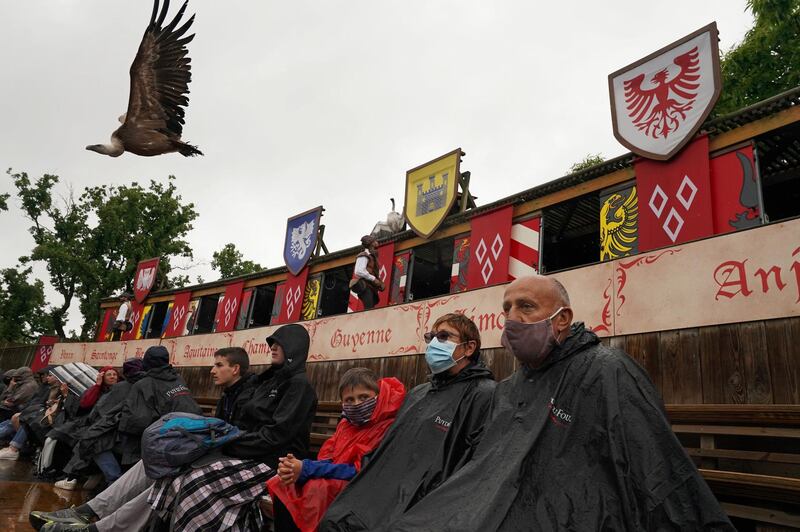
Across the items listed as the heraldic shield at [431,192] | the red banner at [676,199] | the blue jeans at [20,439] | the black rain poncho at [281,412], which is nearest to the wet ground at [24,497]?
the blue jeans at [20,439]

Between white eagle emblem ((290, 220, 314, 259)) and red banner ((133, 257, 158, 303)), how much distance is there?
25.7 ft

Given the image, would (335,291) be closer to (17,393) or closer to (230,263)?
(17,393)

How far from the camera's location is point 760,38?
13.7 meters

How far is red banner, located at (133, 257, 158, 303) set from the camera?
17969 millimetres

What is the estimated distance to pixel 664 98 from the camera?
6719 mm

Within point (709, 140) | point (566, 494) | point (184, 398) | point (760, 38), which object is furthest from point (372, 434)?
point (760, 38)

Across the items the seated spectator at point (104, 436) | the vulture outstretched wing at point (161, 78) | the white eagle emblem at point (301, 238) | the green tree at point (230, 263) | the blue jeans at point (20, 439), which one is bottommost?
the blue jeans at point (20, 439)

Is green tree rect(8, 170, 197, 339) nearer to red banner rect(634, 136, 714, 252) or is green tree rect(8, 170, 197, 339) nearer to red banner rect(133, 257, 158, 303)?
red banner rect(133, 257, 158, 303)

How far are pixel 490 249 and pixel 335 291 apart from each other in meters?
5.16

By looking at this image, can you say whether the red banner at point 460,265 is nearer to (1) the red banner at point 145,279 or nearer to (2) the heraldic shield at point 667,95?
(2) the heraldic shield at point 667,95

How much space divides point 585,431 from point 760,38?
53.5ft

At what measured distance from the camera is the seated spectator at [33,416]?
27.1 feet

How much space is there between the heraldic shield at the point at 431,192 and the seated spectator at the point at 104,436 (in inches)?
214

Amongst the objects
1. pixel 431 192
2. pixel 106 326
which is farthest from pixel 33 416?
pixel 106 326
